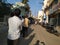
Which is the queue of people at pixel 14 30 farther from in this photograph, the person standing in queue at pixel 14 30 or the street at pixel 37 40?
the street at pixel 37 40

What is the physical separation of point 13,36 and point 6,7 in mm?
34865

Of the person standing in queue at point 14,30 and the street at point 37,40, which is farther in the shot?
the street at point 37,40

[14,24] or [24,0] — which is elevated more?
[24,0]

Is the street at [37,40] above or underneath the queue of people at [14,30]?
underneath

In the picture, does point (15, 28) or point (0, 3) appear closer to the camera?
point (15, 28)

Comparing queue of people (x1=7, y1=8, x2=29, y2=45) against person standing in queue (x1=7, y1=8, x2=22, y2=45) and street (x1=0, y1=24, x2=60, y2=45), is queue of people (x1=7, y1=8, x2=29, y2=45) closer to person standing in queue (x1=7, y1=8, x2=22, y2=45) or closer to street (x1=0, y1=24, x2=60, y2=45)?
person standing in queue (x1=7, y1=8, x2=22, y2=45)

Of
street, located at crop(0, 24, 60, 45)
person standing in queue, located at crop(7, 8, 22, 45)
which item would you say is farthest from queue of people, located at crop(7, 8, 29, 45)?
street, located at crop(0, 24, 60, 45)

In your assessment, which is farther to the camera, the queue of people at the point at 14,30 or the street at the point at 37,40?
the street at the point at 37,40

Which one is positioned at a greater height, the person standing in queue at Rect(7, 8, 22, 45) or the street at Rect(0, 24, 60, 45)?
the person standing in queue at Rect(7, 8, 22, 45)

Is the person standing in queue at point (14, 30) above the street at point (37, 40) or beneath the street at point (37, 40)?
above

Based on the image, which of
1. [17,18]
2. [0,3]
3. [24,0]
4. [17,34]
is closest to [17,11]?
[17,18]

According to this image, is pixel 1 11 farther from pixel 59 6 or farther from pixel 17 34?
pixel 17 34

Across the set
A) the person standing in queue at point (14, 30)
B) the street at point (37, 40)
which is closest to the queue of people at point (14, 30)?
the person standing in queue at point (14, 30)

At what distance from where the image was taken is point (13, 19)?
7031 millimetres
